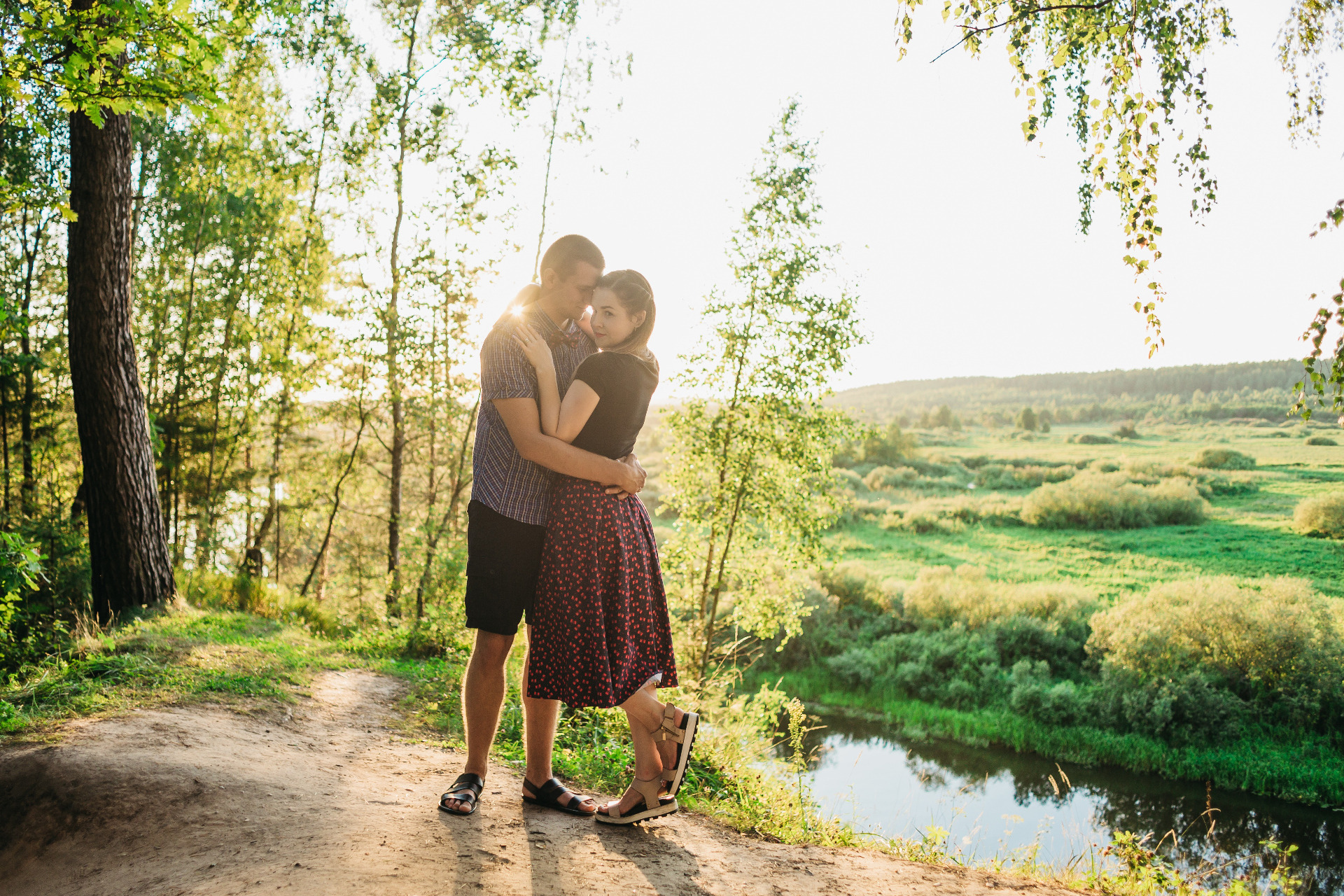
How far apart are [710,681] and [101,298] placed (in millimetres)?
6239

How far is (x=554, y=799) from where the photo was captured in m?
2.71

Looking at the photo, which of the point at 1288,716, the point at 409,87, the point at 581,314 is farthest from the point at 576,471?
the point at 1288,716

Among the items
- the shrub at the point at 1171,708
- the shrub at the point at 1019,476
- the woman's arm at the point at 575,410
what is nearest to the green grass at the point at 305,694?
the woman's arm at the point at 575,410

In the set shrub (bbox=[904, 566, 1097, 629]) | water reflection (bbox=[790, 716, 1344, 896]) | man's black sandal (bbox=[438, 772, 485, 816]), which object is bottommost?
water reflection (bbox=[790, 716, 1344, 896])

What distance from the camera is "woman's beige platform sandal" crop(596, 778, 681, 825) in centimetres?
260

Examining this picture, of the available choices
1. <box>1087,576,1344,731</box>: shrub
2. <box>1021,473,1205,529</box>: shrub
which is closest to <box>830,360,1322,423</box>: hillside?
<box>1021,473,1205,529</box>: shrub

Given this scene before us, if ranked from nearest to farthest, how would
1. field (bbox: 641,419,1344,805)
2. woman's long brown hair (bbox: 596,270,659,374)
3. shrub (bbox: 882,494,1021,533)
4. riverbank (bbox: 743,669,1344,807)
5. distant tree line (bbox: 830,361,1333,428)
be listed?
woman's long brown hair (bbox: 596,270,659,374)
riverbank (bbox: 743,669,1344,807)
field (bbox: 641,419,1344,805)
distant tree line (bbox: 830,361,1333,428)
shrub (bbox: 882,494,1021,533)

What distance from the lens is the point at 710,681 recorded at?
7695mm

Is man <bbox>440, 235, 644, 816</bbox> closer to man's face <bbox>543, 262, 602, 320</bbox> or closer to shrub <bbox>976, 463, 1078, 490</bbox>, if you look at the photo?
man's face <bbox>543, 262, 602, 320</bbox>

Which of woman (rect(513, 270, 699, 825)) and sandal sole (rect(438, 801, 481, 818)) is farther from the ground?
woman (rect(513, 270, 699, 825))

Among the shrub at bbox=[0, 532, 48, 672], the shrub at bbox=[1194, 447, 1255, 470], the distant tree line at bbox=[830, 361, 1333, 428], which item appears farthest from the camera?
the distant tree line at bbox=[830, 361, 1333, 428]

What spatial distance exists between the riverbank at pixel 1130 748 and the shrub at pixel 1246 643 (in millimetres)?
846

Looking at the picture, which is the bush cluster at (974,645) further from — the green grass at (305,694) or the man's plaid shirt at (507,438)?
the man's plaid shirt at (507,438)

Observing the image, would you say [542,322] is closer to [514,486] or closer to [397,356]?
[514,486]
